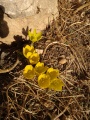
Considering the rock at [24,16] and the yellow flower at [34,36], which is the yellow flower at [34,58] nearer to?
the yellow flower at [34,36]

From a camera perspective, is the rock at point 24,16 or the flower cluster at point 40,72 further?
the rock at point 24,16

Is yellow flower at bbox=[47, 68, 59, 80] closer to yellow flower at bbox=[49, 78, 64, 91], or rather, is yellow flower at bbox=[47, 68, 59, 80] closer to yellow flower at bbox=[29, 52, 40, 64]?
yellow flower at bbox=[49, 78, 64, 91]

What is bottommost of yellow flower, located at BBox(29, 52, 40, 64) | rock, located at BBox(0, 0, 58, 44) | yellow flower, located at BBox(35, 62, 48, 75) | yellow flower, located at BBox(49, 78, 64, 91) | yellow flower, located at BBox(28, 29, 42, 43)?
yellow flower, located at BBox(49, 78, 64, 91)

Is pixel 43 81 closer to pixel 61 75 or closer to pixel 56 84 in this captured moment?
pixel 56 84

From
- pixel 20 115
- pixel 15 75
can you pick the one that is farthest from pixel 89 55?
pixel 20 115

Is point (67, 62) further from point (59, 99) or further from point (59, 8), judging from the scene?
point (59, 8)

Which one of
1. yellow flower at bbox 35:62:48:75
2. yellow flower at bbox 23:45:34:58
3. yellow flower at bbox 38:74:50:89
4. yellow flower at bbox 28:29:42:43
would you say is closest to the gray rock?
yellow flower at bbox 28:29:42:43

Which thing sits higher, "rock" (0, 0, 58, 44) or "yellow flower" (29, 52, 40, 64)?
"rock" (0, 0, 58, 44)

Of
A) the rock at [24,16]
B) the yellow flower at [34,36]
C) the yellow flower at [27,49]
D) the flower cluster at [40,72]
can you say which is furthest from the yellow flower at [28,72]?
the rock at [24,16]
